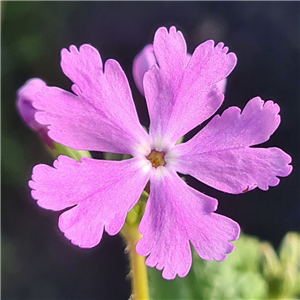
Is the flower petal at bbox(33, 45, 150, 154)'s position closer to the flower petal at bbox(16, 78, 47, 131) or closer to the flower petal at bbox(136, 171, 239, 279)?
the flower petal at bbox(136, 171, 239, 279)

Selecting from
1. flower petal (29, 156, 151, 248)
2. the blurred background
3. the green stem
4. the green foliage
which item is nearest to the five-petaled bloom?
flower petal (29, 156, 151, 248)

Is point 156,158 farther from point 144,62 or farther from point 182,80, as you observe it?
point 144,62

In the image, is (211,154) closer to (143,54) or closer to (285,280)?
(143,54)

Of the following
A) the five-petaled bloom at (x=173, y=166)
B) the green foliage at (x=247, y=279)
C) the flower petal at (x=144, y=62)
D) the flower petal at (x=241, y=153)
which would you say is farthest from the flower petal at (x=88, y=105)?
the green foliage at (x=247, y=279)

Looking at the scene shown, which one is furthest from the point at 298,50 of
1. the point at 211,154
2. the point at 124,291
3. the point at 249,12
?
the point at 211,154

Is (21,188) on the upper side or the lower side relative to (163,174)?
lower

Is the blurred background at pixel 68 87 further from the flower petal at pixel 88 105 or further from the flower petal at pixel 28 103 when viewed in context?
the flower petal at pixel 88 105
